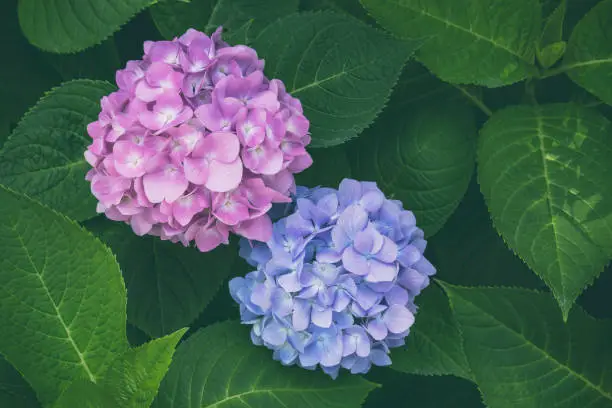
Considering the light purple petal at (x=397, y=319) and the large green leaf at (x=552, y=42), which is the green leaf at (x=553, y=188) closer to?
the large green leaf at (x=552, y=42)

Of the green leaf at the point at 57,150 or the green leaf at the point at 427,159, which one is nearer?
the green leaf at the point at 57,150

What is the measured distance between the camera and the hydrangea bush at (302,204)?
1021mm

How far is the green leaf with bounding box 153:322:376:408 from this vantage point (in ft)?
3.57

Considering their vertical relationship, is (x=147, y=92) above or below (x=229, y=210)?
above

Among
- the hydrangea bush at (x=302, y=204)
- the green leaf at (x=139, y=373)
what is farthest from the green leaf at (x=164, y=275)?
the green leaf at (x=139, y=373)

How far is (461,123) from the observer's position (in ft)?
4.20

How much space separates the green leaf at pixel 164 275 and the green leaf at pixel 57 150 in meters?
0.09

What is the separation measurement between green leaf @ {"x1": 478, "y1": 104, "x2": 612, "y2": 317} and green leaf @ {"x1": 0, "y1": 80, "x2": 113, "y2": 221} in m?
0.55

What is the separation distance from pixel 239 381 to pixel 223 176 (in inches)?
11.1

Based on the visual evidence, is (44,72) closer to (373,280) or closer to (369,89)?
(369,89)

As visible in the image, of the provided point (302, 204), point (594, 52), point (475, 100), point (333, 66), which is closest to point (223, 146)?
point (302, 204)

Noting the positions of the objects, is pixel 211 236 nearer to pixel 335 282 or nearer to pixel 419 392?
pixel 335 282

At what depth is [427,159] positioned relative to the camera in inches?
49.7

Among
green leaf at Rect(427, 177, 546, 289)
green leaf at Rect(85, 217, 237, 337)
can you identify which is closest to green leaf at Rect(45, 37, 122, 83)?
green leaf at Rect(85, 217, 237, 337)
